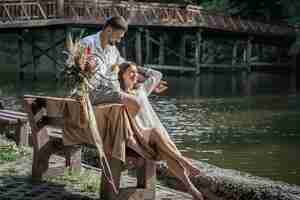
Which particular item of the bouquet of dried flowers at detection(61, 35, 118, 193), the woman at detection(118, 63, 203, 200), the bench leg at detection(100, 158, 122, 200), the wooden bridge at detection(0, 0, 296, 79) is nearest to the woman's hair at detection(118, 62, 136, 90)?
the woman at detection(118, 63, 203, 200)

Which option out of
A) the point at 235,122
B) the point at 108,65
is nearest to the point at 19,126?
the point at 108,65

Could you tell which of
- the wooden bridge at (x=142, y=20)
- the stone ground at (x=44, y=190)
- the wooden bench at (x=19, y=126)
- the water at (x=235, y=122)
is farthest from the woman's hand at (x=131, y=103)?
the wooden bridge at (x=142, y=20)

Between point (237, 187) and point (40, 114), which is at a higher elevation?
point (40, 114)

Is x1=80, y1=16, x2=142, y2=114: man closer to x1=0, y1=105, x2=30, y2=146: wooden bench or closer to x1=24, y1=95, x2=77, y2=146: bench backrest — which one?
x1=24, y1=95, x2=77, y2=146: bench backrest

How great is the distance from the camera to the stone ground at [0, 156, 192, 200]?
20.0 feet

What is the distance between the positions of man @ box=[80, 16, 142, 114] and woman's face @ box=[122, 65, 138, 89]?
0.27ft

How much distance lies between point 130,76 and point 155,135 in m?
0.55

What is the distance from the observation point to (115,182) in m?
5.73

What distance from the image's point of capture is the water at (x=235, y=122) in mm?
10703

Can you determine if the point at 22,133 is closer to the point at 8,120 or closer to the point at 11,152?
the point at 8,120

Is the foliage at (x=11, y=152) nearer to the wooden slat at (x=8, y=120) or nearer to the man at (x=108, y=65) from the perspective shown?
the wooden slat at (x=8, y=120)

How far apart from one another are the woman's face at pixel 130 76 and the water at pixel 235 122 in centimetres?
377

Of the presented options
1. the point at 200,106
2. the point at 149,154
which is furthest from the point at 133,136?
the point at 200,106

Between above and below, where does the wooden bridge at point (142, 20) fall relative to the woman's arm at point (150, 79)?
above
